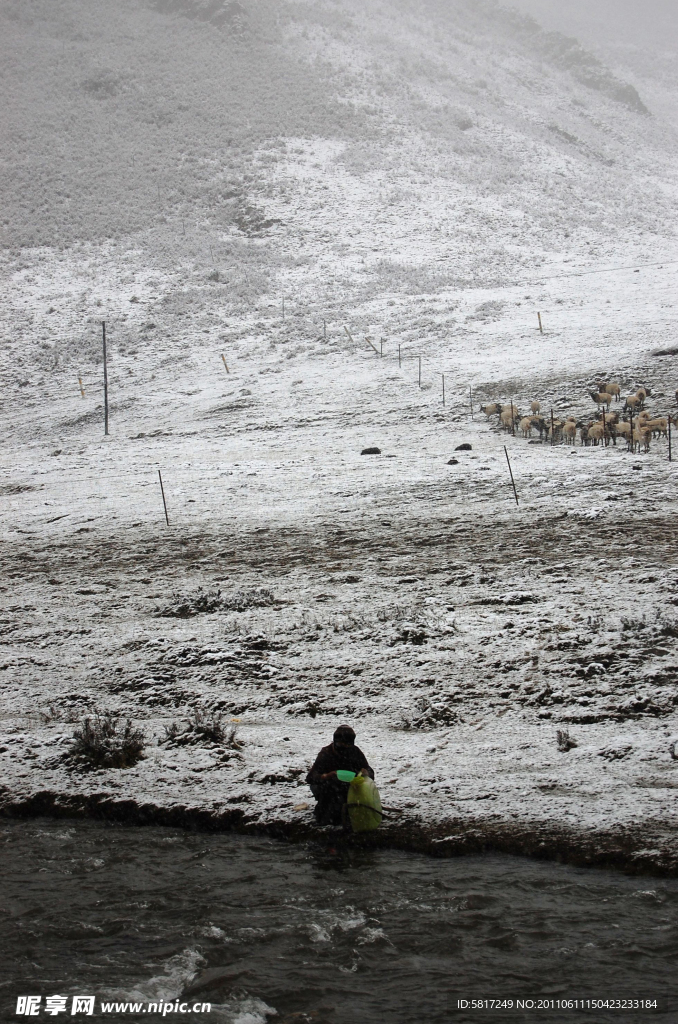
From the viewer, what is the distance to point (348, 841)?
21.6 ft

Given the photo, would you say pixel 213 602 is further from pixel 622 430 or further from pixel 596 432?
pixel 622 430

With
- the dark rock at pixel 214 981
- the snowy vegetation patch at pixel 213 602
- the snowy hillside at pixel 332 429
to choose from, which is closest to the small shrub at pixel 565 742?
the snowy hillside at pixel 332 429

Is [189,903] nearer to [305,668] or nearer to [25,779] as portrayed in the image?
[25,779]

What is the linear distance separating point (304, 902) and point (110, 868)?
6.26 ft

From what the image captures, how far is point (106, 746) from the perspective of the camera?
27.2 ft

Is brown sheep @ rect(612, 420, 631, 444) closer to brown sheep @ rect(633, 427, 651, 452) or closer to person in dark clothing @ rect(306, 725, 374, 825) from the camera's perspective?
brown sheep @ rect(633, 427, 651, 452)

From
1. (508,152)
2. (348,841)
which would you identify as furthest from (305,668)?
(508,152)

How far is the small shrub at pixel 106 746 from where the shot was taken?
26.8 ft

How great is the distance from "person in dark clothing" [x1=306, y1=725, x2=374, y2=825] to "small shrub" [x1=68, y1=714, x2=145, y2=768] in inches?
102

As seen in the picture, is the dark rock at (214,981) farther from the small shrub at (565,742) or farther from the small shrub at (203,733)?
the small shrub at (565,742)

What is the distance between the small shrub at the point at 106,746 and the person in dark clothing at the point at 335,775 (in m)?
2.58

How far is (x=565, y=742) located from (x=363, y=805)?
2.40m

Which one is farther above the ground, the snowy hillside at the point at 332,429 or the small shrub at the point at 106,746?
the snowy hillside at the point at 332,429

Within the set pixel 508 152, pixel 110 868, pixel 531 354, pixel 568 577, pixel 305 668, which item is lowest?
pixel 110 868
